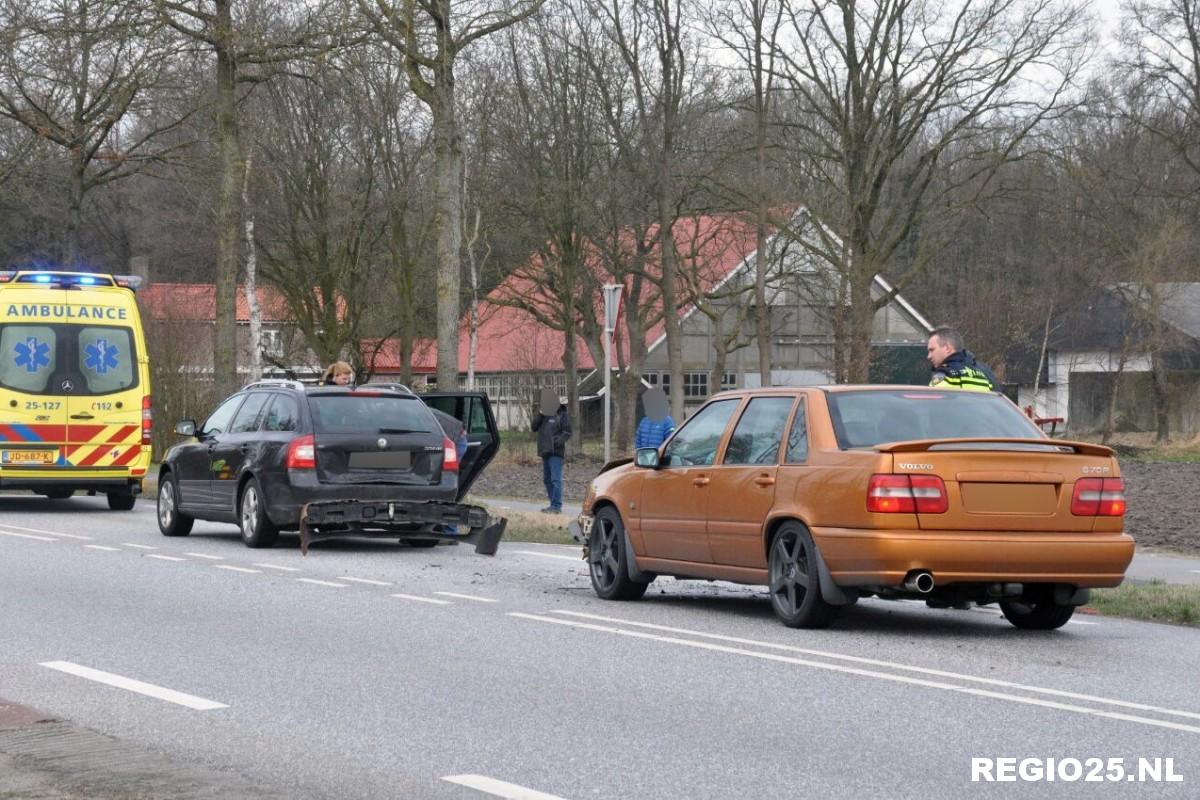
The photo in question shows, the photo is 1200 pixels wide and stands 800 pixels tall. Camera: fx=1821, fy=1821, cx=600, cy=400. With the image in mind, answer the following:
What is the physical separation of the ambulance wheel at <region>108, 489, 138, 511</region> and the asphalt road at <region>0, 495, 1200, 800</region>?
35.3 ft

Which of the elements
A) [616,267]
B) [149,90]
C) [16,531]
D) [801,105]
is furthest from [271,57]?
[616,267]

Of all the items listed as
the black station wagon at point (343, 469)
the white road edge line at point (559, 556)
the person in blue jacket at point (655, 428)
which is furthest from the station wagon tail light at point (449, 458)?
the person in blue jacket at point (655, 428)

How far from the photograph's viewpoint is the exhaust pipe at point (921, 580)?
10453 mm

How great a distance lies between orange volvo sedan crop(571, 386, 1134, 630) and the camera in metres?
10.5

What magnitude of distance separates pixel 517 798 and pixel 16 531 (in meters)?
15.4

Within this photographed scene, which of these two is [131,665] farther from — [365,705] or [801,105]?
[801,105]

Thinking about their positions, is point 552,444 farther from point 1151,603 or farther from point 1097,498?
point 1097,498

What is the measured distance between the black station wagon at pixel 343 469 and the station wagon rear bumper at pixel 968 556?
7266mm

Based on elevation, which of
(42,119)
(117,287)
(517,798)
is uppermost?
(42,119)

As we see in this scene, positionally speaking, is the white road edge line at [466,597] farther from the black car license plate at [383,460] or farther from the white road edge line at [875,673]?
the black car license plate at [383,460]

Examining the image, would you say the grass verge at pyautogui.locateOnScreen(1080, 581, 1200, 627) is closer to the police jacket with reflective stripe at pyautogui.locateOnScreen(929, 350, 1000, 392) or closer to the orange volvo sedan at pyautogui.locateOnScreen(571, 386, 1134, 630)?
the orange volvo sedan at pyautogui.locateOnScreen(571, 386, 1134, 630)

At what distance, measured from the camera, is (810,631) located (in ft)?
36.8

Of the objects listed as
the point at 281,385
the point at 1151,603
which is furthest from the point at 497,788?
the point at 281,385

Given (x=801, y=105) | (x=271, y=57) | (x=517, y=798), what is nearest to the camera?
(x=517, y=798)
